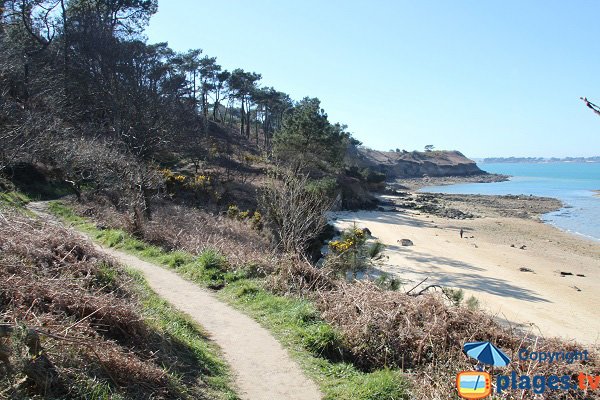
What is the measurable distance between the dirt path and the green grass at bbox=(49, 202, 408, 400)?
0.70ft

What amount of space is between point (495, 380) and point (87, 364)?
4.59 metres

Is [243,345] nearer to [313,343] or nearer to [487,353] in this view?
[313,343]

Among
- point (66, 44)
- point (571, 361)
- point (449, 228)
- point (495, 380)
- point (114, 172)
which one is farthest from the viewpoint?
point (449, 228)

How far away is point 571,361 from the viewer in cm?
572

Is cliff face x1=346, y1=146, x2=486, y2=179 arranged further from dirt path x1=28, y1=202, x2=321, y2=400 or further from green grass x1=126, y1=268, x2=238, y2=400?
green grass x1=126, y1=268, x2=238, y2=400

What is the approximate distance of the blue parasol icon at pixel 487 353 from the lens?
4535mm

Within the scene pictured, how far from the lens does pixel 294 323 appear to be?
7957 millimetres

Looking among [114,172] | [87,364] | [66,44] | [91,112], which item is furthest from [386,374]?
[66,44]

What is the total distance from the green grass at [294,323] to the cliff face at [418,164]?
4059 inches

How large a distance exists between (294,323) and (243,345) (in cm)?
112

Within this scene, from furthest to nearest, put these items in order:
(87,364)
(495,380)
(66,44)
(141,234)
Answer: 1. (66,44)
2. (141,234)
3. (495,380)
4. (87,364)

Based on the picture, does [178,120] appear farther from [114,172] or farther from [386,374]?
[386,374]

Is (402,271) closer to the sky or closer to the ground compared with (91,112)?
closer to the ground

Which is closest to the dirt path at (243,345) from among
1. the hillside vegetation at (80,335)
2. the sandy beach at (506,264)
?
the hillside vegetation at (80,335)
